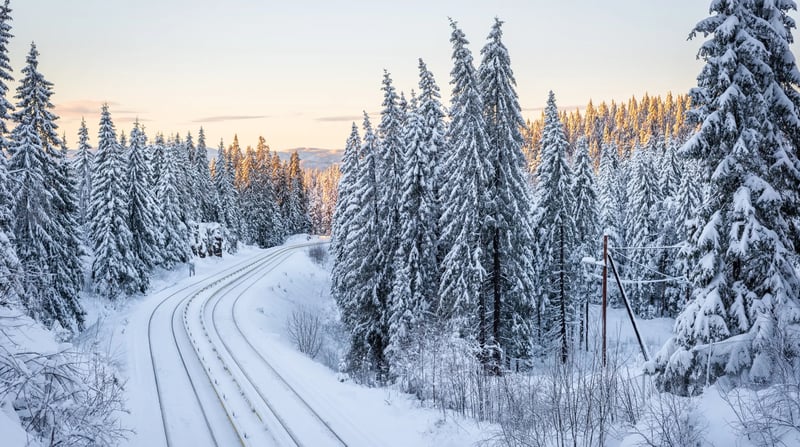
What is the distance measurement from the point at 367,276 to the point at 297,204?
228 ft

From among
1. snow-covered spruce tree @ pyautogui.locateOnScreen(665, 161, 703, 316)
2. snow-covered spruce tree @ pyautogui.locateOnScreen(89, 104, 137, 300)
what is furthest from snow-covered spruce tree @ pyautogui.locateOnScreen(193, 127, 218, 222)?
snow-covered spruce tree @ pyautogui.locateOnScreen(665, 161, 703, 316)

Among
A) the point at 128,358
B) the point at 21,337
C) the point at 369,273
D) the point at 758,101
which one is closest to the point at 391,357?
the point at 369,273

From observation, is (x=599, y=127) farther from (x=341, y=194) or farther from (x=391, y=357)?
(x=391, y=357)

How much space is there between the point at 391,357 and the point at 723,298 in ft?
56.6

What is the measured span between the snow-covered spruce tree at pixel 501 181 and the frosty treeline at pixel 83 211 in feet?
55.8

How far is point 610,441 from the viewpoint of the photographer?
25.5 ft

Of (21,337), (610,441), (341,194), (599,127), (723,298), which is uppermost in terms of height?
(599,127)

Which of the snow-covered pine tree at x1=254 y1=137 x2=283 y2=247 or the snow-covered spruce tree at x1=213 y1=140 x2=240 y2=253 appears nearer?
the snow-covered spruce tree at x1=213 y1=140 x2=240 y2=253

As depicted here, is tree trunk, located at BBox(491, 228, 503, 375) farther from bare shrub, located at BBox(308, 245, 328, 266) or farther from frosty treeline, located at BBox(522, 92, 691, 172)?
frosty treeline, located at BBox(522, 92, 691, 172)

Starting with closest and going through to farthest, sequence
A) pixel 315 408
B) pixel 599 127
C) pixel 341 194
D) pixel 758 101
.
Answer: pixel 758 101
pixel 315 408
pixel 341 194
pixel 599 127

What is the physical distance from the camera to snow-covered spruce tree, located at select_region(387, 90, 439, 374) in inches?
960

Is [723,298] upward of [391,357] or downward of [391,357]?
upward

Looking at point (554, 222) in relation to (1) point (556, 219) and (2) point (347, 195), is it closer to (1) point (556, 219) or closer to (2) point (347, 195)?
(1) point (556, 219)

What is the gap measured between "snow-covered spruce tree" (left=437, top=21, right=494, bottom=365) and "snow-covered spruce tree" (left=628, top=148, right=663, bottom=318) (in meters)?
30.8
